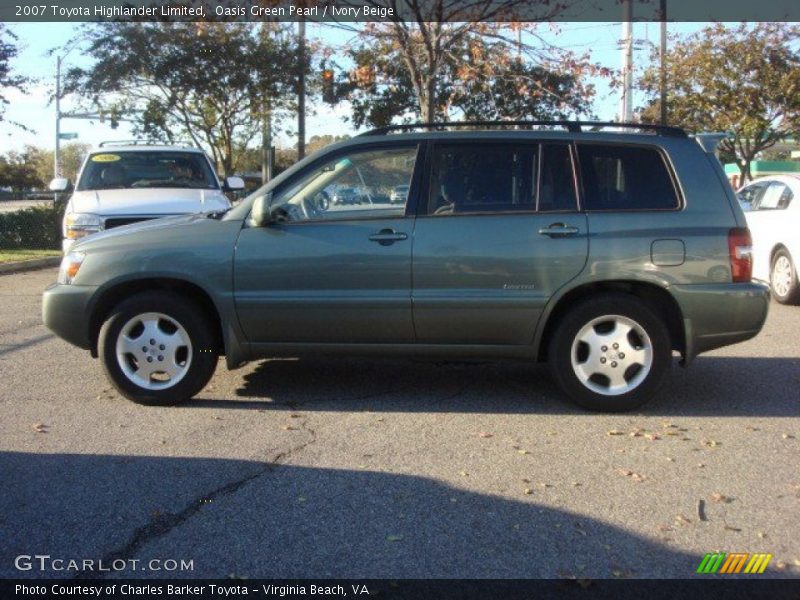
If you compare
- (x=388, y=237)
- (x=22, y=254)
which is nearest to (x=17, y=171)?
(x=22, y=254)

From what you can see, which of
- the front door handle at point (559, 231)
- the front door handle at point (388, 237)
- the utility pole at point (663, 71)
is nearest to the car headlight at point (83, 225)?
the front door handle at point (388, 237)

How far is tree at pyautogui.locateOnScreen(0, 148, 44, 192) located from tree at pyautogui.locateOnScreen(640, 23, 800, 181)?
157ft

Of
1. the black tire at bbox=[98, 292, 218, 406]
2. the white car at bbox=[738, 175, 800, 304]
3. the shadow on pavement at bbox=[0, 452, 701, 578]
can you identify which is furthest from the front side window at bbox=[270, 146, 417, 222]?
the white car at bbox=[738, 175, 800, 304]

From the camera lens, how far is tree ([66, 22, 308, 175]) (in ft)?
75.2

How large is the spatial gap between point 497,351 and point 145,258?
7.90 feet

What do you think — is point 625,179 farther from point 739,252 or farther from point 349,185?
point 349,185

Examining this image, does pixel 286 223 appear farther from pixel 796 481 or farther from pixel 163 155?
pixel 163 155

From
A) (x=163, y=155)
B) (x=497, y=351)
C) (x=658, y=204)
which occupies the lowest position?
(x=497, y=351)

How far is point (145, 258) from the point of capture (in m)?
5.71

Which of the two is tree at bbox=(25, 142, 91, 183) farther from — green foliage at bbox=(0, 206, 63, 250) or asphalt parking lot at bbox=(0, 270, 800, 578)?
asphalt parking lot at bbox=(0, 270, 800, 578)

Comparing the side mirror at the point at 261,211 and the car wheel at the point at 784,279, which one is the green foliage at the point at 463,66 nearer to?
the car wheel at the point at 784,279

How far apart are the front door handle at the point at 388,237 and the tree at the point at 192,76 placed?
17.9 meters

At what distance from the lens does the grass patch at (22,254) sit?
50.1ft

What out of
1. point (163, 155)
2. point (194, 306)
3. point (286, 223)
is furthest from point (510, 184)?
point (163, 155)
